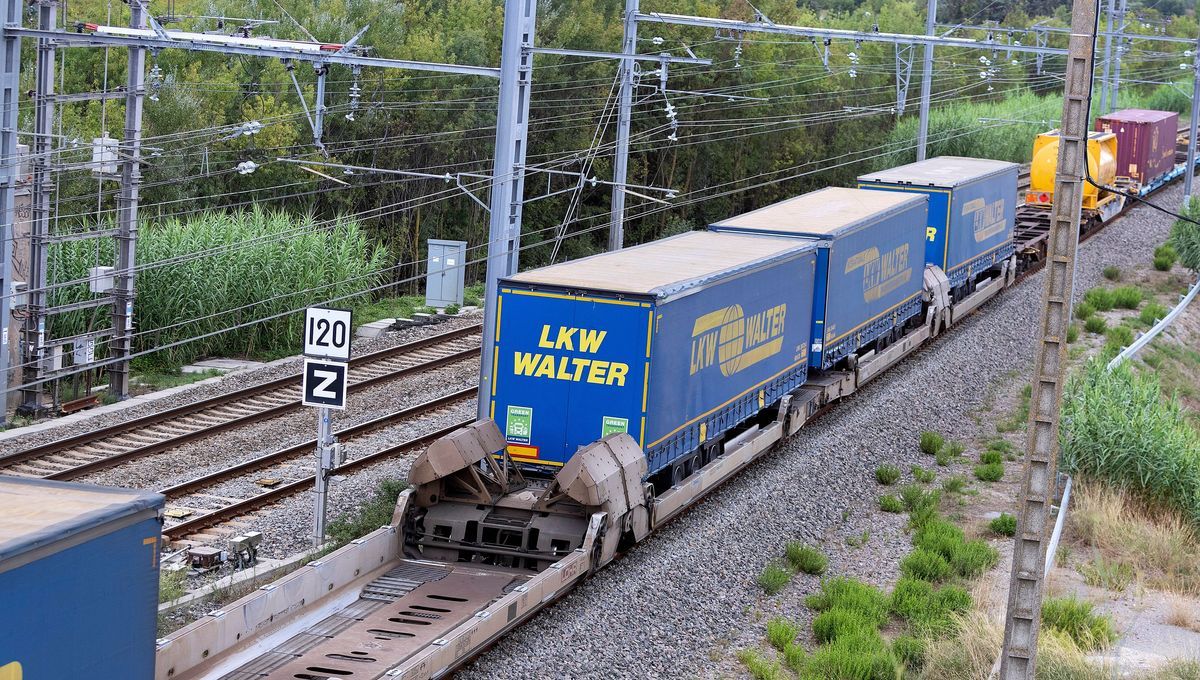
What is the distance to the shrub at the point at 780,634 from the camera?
13.8 metres

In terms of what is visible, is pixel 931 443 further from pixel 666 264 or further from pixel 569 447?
pixel 569 447

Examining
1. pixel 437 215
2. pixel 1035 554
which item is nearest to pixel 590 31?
pixel 437 215

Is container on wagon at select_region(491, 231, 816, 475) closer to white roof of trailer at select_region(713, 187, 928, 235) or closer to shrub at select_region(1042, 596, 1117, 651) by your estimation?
shrub at select_region(1042, 596, 1117, 651)

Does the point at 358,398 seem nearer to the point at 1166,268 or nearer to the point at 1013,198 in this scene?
the point at 1013,198

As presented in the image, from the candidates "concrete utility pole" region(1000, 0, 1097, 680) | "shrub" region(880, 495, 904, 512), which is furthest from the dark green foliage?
"concrete utility pole" region(1000, 0, 1097, 680)

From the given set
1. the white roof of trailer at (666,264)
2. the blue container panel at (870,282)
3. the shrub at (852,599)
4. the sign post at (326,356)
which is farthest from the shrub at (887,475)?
the sign post at (326,356)

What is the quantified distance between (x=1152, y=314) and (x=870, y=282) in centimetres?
1173

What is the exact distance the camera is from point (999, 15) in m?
103

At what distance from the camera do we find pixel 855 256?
Answer: 22953 millimetres

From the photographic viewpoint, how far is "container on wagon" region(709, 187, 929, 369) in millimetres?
22000

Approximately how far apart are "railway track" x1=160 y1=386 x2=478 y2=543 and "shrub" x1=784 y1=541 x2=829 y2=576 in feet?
20.6

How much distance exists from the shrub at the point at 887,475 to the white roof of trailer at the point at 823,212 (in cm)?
405

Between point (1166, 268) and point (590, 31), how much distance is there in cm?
2206

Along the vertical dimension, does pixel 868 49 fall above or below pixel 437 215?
above
